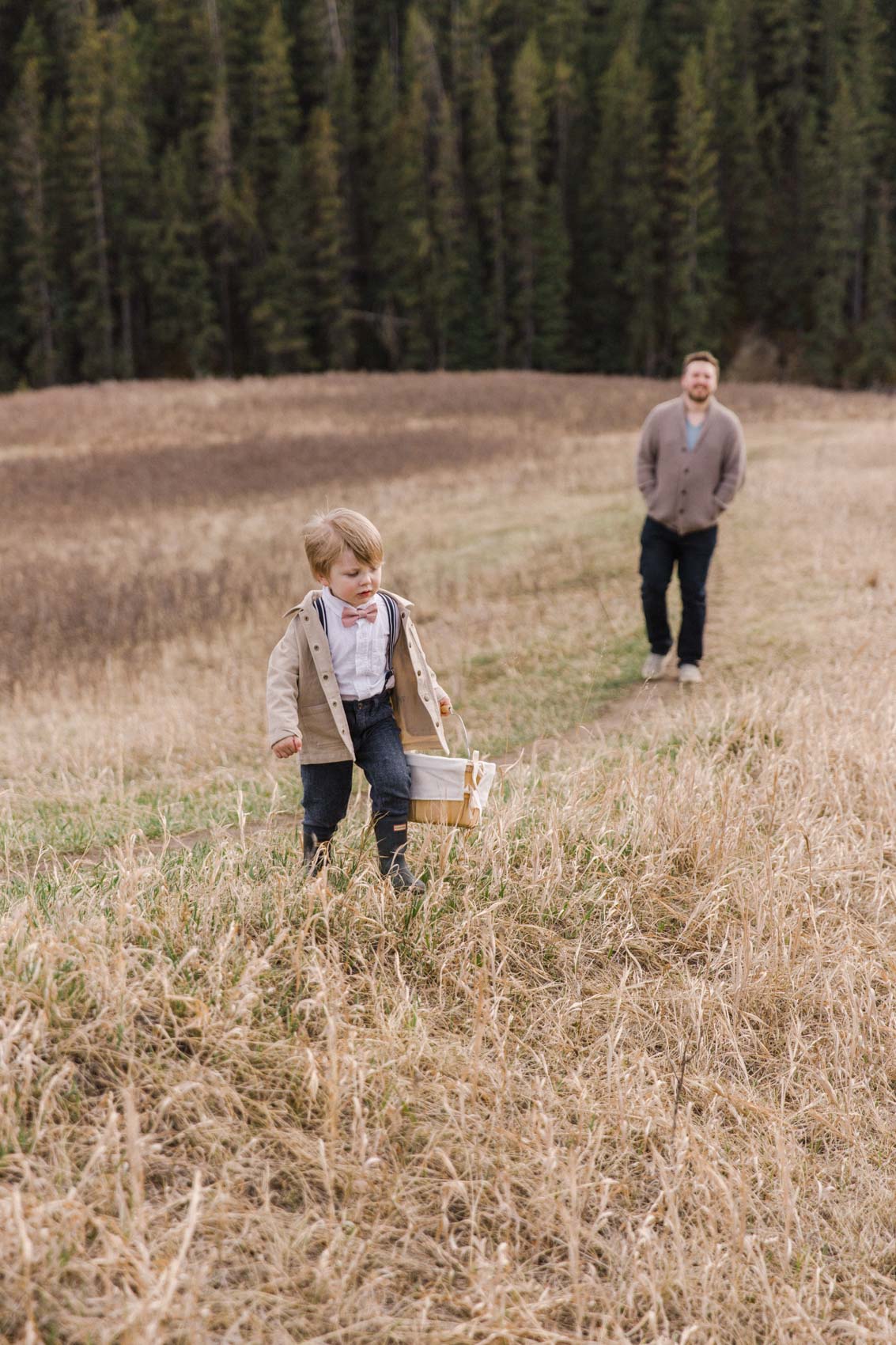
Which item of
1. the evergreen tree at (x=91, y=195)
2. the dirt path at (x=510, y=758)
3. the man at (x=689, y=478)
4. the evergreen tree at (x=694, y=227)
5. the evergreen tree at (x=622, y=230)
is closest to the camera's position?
the dirt path at (x=510, y=758)

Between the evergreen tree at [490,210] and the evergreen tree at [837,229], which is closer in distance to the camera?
the evergreen tree at [837,229]

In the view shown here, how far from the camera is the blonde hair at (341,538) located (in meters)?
3.57

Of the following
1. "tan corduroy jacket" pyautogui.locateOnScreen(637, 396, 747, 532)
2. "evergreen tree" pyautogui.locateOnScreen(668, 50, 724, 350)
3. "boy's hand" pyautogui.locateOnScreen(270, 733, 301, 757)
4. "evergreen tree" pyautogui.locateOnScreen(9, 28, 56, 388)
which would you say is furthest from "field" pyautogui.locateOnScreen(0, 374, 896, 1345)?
"evergreen tree" pyautogui.locateOnScreen(9, 28, 56, 388)

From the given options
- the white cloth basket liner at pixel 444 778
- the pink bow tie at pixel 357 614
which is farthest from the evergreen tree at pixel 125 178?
the white cloth basket liner at pixel 444 778

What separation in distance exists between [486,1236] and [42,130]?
6020 centimetres

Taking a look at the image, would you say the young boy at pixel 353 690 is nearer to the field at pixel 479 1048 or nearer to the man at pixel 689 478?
the field at pixel 479 1048

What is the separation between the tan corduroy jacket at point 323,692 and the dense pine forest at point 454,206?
47898 millimetres

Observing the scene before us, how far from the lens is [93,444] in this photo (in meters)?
24.7

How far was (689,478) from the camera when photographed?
7215mm

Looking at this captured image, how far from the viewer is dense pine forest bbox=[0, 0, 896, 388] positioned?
4934cm

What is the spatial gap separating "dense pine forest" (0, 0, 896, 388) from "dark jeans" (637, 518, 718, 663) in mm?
43735

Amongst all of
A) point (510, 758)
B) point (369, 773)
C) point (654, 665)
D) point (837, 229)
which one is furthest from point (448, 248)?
point (369, 773)

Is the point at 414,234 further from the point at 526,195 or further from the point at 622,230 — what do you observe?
the point at 622,230

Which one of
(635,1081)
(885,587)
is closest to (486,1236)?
(635,1081)
